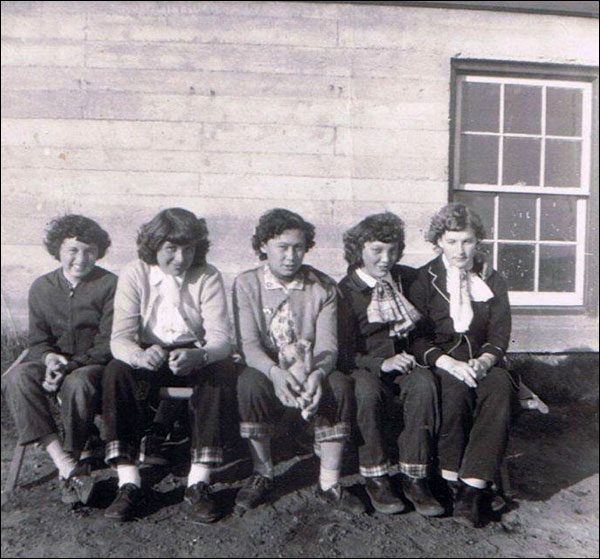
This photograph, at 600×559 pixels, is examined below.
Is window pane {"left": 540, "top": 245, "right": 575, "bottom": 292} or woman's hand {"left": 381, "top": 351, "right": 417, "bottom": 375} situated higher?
window pane {"left": 540, "top": 245, "right": 575, "bottom": 292}

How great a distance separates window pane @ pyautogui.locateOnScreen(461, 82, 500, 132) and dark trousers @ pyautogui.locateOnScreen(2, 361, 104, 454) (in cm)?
362

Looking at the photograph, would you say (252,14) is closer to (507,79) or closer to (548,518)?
(507,79)

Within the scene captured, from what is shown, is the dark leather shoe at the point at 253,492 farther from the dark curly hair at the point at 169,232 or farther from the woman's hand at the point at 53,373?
the dark curly hair at the point at 169,232

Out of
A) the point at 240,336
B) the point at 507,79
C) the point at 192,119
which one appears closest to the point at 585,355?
the point at 507,79

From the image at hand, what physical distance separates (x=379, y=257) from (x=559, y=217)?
100 inches

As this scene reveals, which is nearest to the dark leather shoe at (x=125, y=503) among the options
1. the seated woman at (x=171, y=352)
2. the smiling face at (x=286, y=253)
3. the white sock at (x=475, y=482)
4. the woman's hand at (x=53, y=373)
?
the seated woman at (x=171, y=352)

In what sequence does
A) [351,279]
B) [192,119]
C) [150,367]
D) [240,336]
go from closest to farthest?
1. [150,367]
2. [240,336]
3. [351,279]
4. [192,119]

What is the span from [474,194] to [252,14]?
2.35m

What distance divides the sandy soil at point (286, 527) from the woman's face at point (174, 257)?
1128 mm

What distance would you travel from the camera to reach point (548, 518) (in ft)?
9.31

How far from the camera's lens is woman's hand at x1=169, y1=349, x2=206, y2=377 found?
277cm

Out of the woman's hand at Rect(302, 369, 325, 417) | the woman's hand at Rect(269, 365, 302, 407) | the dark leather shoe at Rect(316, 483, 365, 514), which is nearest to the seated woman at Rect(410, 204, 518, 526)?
the dark leather shoe at Rect(316, 483, 365, 514)

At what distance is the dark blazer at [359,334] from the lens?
3178mm

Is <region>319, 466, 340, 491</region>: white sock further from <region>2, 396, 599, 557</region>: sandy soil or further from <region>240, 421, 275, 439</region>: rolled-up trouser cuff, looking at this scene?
<region>240, 421, 275, 439</region>: rolled-up trouser cuff
